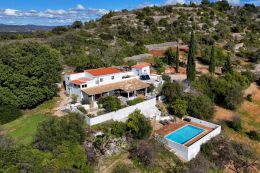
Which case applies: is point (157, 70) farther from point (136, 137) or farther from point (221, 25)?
point (221, 25)

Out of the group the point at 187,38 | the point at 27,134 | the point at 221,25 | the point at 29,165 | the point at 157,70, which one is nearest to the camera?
the point at 29,165

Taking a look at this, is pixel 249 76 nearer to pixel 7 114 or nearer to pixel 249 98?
pixel 249 98

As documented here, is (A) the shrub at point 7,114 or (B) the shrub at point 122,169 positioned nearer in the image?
(B) the shrub at point 122,169

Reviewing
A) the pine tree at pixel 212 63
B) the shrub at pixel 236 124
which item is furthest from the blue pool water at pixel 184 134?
the pine tree at pixel 212 63

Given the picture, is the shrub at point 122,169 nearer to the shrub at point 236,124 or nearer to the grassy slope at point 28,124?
the grassy slope at point 28,124

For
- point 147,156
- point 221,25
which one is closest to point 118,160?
point 147,156

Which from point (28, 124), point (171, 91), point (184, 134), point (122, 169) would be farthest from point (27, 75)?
point (184, 134)

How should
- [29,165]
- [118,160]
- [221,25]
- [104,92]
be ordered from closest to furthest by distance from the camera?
[29,165], [118,160], [104,92], [221,25]
